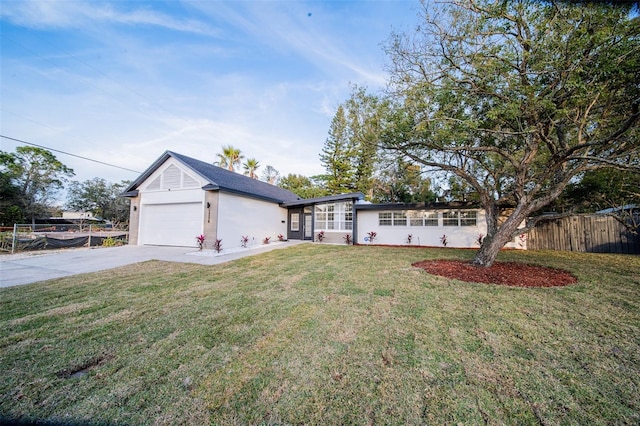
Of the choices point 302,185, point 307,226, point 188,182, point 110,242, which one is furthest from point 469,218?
point 302,185

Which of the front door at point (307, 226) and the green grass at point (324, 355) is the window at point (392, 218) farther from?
the green grass at point (324, 355)

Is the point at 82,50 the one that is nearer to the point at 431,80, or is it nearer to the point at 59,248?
the point at 59,248

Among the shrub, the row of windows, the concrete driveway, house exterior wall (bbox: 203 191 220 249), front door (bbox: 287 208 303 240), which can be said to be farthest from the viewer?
Result: front door (bbox: 287 208 303 240)

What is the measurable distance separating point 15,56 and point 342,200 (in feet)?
49.0

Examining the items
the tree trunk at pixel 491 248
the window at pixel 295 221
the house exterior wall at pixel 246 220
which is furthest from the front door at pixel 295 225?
the tree trunk at pixel 491 248

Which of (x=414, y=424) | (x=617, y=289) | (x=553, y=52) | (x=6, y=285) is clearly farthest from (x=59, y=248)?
(x=617, y=289)

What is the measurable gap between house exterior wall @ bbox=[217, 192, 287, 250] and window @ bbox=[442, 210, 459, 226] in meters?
9.84

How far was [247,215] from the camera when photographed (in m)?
12.7

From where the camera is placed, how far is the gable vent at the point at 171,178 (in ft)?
39.5

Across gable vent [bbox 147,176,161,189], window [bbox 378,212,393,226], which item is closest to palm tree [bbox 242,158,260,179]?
gable vent [bbox 147,176,161,189]

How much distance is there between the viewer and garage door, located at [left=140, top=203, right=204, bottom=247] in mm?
11625

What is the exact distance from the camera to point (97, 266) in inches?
296

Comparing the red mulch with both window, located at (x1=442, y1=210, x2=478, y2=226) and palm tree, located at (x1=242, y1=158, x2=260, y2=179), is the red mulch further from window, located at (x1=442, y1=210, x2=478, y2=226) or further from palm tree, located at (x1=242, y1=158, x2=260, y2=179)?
palm tree, located at (x1=242, y1=158, x2=260, y2=179)

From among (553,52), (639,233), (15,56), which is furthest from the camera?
(639,233)
